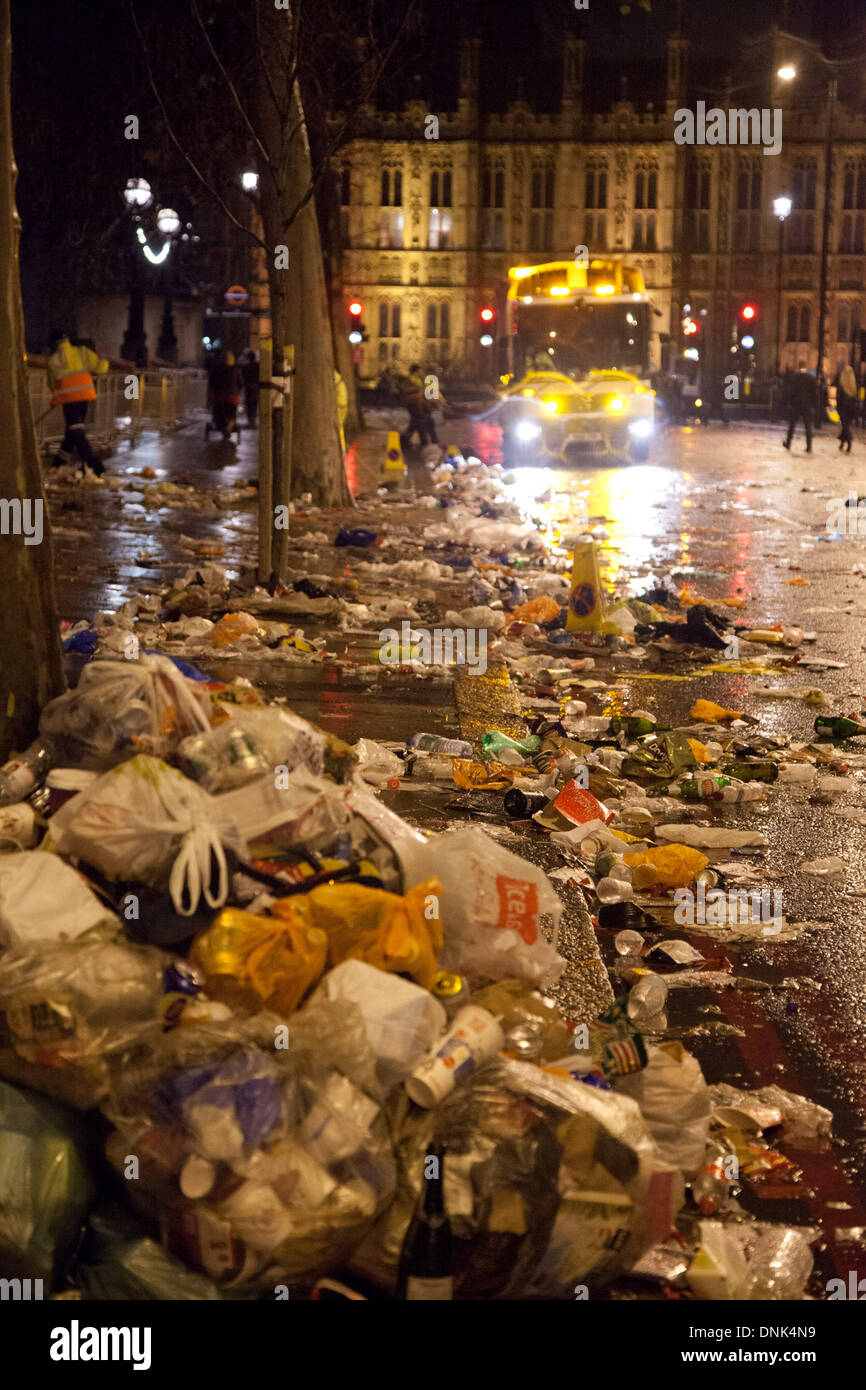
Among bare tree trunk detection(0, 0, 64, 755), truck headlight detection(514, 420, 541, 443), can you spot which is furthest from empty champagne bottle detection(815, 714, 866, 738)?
truck headlight detection(514, 420, 541, 443)

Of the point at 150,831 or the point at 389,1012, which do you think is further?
the point at 150,831

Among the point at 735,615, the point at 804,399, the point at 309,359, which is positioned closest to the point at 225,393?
the point at 309,359

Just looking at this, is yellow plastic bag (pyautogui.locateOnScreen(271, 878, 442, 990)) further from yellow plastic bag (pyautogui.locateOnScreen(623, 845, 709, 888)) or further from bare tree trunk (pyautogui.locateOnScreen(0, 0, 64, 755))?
yellow plastic bag (pyautogui.locateOnScreen(623, 845, 709, 888))

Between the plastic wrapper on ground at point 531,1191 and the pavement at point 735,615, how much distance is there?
0.48 m

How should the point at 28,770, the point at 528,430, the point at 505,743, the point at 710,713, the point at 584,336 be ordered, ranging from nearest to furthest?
1. the point at 28,770
2. the point at 505,743
3. the point at 710,713
4. the point at 528,430
5. the point at 584,336

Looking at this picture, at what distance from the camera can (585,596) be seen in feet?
32.9

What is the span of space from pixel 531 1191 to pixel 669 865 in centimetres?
265

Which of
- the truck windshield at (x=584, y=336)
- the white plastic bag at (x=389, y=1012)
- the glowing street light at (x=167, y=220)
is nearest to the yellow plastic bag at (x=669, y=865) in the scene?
the white plastic bag at (x=389, y=1012)

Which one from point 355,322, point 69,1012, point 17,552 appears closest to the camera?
point 69,1012

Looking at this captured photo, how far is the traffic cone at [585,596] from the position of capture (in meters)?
9.89

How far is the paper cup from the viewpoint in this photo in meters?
3.03

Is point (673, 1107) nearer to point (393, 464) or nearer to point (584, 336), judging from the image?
point (393, 464)

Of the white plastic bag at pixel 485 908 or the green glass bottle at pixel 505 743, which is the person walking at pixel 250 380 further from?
the white plastic bag at pixel 485 908

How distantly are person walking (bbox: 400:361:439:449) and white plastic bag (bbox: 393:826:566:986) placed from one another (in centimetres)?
2571
